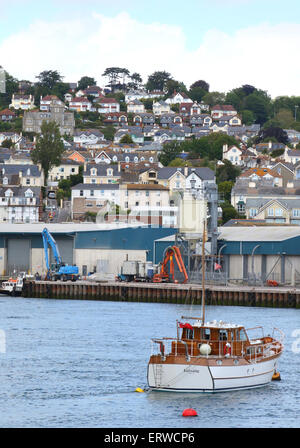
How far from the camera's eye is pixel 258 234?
93.9 meters

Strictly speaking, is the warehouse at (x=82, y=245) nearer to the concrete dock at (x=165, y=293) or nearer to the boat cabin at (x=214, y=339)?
the concrete dock at (x=165, y=293)

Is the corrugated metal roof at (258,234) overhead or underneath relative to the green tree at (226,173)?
underneath

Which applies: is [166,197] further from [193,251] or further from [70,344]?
[70,344]

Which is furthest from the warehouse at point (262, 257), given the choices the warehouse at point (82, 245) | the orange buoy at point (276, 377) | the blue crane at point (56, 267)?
the orange buoy at point (276, 377)

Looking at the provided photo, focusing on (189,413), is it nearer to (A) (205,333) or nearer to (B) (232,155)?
(A) (205,333)

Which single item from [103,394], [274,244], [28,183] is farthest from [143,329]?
[28,183]

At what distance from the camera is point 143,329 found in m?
64.9

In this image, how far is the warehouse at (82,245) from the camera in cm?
9969

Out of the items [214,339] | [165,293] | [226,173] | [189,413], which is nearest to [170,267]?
[165,293]

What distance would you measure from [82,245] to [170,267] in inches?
437

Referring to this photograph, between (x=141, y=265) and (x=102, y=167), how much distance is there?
246ft

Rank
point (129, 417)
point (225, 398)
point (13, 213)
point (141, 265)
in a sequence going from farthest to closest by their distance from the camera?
1. point (13, 213)
2. point (141, 265)
3. point (225, 398)
4. point (129, 417)

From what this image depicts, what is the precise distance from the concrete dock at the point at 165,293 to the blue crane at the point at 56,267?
2971 mm

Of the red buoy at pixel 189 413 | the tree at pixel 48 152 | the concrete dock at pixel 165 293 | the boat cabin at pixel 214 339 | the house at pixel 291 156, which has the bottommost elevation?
the red buoy at pixel 189 413
